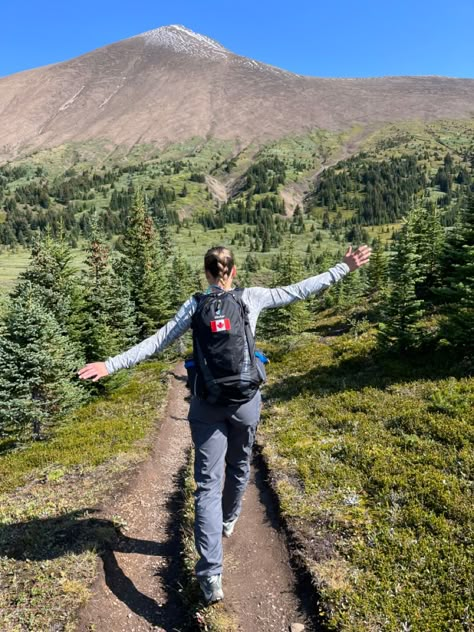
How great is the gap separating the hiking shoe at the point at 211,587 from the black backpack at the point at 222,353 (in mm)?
2515

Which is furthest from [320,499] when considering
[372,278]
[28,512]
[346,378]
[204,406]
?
[372,278]

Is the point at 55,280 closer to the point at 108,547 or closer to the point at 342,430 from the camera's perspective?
the point at 342,430

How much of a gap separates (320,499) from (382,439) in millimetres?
2907

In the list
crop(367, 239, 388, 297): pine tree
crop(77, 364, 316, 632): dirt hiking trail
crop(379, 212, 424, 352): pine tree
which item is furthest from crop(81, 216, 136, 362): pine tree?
crop(367, 239, 388, 297): pine tree

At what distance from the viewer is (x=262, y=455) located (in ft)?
36.4

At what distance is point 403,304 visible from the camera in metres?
18.8

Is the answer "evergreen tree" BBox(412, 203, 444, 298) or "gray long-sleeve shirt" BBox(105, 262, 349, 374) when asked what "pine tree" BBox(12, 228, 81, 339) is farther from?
"evergreen tree" BBox(412, 203, 444, 298)

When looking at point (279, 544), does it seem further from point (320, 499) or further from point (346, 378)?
point (346, 378)

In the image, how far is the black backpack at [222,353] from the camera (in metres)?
5.30

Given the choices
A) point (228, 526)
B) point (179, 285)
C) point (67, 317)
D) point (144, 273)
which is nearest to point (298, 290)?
point (228, 526)

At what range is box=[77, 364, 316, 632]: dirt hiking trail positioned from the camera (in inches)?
235

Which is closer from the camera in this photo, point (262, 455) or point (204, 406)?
point (204, 406)

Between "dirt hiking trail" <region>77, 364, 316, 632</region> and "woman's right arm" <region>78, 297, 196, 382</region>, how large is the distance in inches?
144

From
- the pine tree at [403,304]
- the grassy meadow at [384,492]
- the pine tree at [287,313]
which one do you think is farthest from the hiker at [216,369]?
the pine tree at [287,313]
